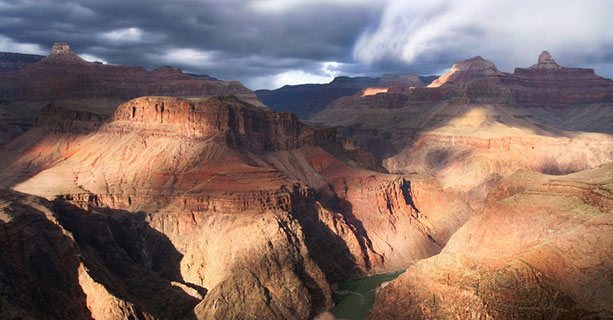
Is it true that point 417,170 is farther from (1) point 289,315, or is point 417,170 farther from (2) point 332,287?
(1) point 289,315

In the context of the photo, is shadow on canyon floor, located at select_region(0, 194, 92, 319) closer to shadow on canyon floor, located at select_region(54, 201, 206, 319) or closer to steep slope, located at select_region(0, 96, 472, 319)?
shadow on canyon floor, located at select_region(54, 201, 206, 319)

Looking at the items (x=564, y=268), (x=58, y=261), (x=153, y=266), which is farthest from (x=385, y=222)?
(x=58, y=261)

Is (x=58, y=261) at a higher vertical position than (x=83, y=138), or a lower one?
lower

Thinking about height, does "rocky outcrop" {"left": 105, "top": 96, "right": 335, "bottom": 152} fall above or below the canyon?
above

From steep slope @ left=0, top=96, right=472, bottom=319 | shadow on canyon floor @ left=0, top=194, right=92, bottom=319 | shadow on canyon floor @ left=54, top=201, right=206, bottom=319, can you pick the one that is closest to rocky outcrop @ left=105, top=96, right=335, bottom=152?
steep slope @ left=0, top=96, right=472, bottom=319

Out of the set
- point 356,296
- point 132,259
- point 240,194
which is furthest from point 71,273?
point 356,296

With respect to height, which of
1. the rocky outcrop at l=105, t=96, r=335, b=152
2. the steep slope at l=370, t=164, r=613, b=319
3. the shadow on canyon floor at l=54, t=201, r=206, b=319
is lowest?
the shadow on canyon floor at l=54, t=201, r=206, b=319

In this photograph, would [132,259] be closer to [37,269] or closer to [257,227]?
[257,227]

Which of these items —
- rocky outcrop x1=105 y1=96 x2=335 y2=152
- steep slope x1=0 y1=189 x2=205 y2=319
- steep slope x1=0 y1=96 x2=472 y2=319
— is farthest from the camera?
rocky outcrop x1=105 y1=96 x2=335 y2=152
